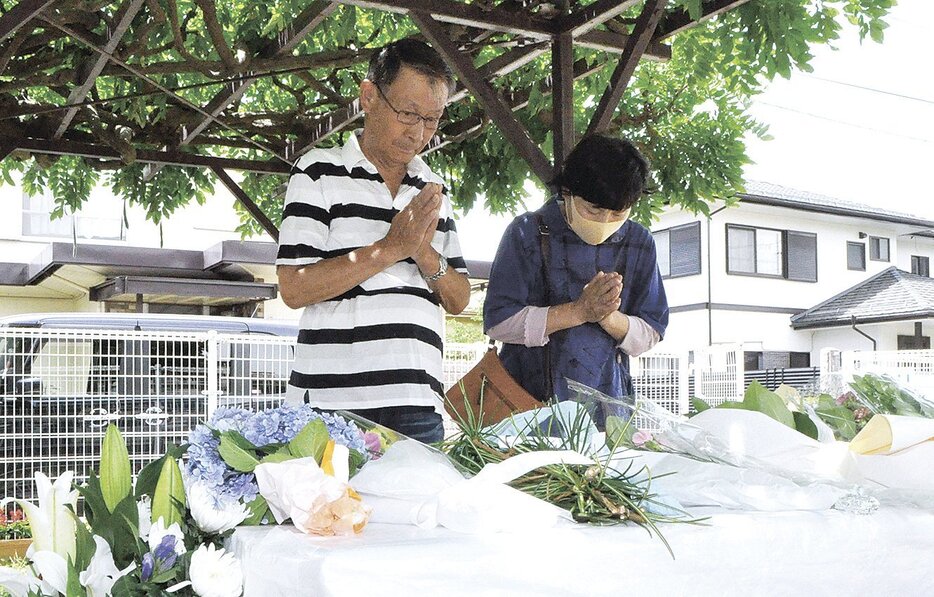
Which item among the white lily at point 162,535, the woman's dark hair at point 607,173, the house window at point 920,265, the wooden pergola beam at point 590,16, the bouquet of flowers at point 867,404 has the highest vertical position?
the house window at point 920,265

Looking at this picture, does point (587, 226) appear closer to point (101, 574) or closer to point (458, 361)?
point (101, 574)

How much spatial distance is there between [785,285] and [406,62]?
67.6 ft

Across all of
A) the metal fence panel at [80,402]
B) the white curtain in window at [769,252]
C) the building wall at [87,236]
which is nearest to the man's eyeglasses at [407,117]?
the metal fence panel at [80,402]

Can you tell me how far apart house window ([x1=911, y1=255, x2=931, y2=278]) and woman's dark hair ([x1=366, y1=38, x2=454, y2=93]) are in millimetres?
24840

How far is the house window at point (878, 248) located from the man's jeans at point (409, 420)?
22.9m

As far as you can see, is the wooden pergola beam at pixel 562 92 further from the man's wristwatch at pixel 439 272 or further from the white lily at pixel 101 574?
the white lily at pixel 101 574

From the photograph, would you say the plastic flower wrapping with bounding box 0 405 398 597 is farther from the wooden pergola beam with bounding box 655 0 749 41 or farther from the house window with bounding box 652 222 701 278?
the house window with bounding box 652 222 701 278

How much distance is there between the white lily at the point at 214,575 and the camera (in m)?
0.99

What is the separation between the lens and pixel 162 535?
1.06 metres

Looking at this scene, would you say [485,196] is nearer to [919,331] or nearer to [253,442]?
[253,442]

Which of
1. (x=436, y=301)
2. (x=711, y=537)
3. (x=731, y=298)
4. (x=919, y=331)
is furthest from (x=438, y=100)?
(x=919, y=331)

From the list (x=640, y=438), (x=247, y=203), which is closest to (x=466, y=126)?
(x=247, y=203)

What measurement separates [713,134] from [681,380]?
123 inches

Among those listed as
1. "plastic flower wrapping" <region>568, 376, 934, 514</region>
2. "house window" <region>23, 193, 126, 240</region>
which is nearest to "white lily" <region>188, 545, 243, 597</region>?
"plastic flower wrapping" <region>568, 376, 934, 514</region>
